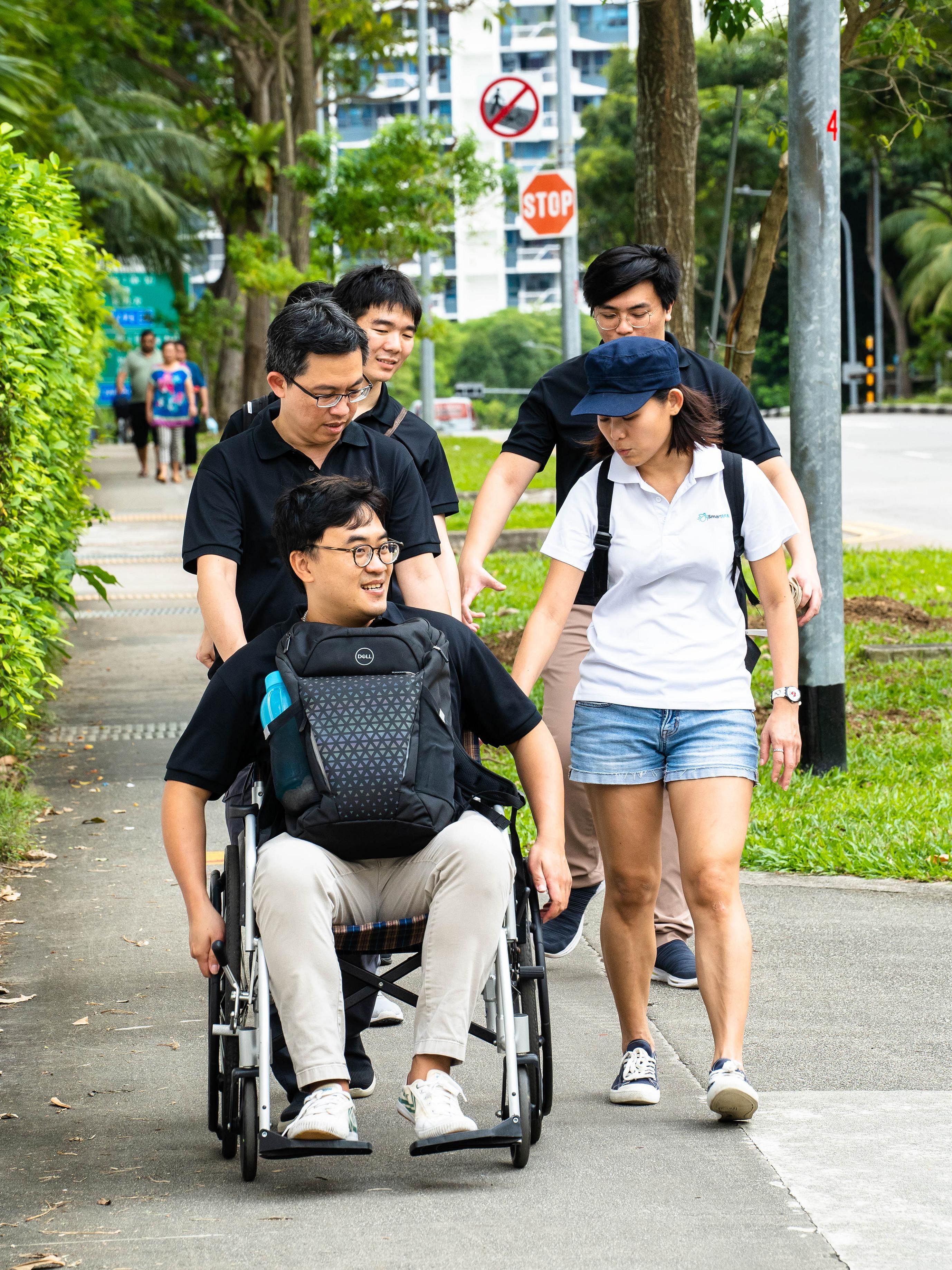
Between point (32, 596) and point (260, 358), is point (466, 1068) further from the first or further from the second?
point (260, 358)

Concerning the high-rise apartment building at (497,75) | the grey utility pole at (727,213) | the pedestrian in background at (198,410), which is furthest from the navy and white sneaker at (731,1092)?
the high-rise apartment building at (497,75)

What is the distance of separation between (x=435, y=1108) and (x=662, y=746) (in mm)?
1055

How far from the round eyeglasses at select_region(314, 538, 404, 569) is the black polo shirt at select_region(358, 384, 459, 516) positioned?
981 millimetres

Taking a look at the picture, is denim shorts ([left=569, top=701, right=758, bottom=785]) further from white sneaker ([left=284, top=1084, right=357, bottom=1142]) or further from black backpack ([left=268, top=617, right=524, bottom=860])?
white sneaker ([left=284, top=1084, right=357, bottom=1142])

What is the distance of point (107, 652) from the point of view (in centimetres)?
1084

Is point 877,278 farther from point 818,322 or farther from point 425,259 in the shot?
point 818,322

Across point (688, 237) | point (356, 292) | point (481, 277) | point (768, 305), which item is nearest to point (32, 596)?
point (356, 292)

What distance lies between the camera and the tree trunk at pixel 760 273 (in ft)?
28.9

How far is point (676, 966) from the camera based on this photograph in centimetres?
499

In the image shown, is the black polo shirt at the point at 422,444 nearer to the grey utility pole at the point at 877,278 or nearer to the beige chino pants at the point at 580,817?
the beige chino pants at the point at 580,817

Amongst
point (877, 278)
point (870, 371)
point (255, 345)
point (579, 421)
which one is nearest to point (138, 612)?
point (579, 421)

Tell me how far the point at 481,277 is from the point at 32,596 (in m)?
109

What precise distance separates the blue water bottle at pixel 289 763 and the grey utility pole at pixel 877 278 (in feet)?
153

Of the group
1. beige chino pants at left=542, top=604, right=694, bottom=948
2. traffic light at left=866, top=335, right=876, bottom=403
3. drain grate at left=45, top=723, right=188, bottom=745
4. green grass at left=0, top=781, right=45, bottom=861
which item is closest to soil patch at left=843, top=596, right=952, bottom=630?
drain grate at left=45, top=723, right=188, bottom=745
